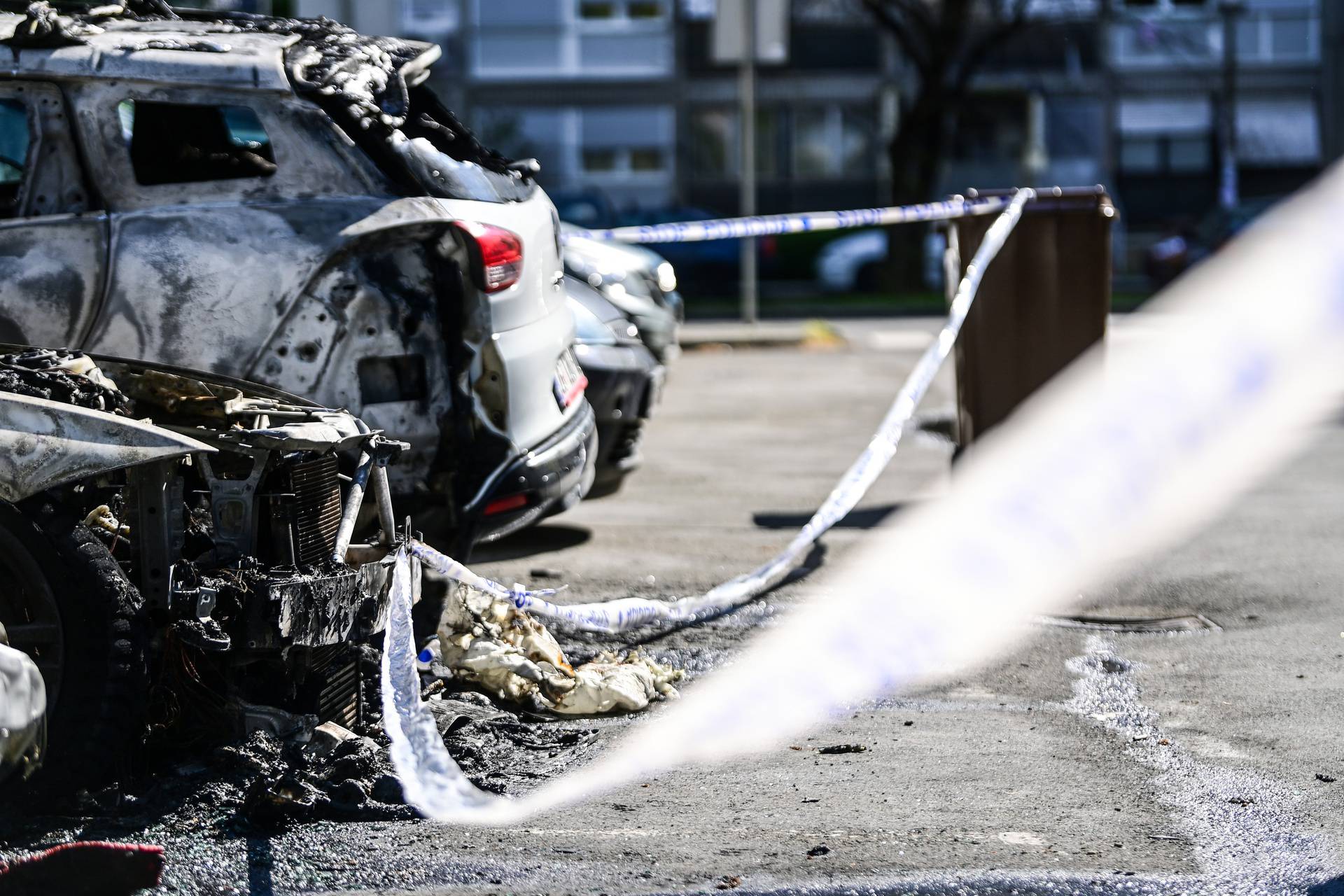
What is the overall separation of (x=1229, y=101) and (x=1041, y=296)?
3283cm

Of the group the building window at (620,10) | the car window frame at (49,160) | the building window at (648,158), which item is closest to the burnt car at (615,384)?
the car window frame at (49,160)

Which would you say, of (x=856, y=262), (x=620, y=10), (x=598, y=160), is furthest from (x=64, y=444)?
(x=620, y=10)

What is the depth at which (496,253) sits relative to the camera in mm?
5648

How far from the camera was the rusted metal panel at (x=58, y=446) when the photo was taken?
409 centimetres

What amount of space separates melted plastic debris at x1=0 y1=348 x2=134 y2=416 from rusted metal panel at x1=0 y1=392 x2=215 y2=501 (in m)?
0.10

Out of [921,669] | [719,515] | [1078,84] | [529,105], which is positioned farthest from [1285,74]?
[921,669]

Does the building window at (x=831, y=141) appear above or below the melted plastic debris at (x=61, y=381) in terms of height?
below

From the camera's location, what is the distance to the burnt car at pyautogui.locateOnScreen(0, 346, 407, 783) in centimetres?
409

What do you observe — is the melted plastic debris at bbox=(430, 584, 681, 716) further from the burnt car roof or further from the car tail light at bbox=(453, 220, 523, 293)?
the burnt car roof

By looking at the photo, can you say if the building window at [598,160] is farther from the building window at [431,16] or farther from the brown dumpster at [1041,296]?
the brown dumpster at [1041,296]

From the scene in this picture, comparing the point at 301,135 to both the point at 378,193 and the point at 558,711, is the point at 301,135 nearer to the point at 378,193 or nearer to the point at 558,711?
the point at 378,193

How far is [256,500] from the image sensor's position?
13.9 feet

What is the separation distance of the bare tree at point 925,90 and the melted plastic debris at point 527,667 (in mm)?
24791

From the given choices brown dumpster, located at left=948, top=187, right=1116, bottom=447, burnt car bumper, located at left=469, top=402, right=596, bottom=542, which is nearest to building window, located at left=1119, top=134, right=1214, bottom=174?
brown dumpster, located at left=948, top=187, right=1116, bottom=447
